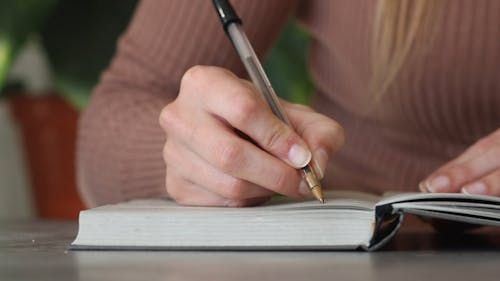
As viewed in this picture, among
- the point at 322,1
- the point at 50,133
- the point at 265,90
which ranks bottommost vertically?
the point at 50,133

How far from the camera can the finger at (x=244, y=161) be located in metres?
0.54

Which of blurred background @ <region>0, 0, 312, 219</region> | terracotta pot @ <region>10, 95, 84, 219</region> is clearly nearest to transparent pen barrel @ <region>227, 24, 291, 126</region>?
blurred background @ <region>0, 0, 312, 219</region>

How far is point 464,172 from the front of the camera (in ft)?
1.95

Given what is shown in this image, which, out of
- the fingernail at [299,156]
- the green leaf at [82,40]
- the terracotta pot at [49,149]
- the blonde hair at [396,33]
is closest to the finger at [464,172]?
the fingernail at [299,156]

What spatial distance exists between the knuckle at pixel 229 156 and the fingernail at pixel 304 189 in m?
0.04

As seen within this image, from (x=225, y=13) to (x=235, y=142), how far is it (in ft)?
0.43

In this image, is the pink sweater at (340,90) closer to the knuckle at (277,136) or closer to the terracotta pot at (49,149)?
the knuckle at (277,136)

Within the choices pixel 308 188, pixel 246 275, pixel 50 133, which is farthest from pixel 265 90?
pixel 50 133

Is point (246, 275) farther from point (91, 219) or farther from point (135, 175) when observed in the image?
point (135, 175)

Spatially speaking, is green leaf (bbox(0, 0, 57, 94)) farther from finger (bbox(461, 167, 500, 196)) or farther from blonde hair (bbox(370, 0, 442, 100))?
finger (bbox(461, 167, 500, 196))

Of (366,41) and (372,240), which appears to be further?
(366,41)

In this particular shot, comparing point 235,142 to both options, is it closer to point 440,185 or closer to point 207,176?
point 207,176

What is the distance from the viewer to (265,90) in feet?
1.91

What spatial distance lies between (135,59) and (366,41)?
0.23 meters
